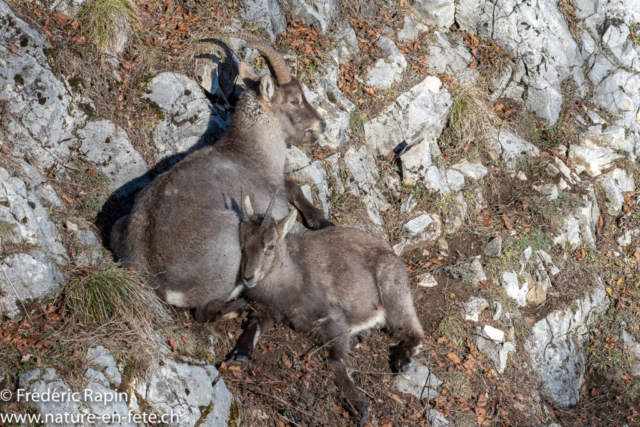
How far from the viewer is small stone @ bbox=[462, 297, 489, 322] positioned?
8023 millimetres

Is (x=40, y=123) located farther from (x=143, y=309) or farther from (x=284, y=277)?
(x=284, y=277)

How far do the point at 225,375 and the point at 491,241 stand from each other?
507cm

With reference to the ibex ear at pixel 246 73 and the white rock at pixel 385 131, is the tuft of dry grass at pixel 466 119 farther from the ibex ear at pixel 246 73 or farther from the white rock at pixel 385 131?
the ibex ear at pixel 246 73

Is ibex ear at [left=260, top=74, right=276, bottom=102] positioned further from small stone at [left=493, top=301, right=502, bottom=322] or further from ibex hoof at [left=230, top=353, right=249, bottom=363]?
Answer: small stone at [left=493, top=301, right=502, bottom=322]

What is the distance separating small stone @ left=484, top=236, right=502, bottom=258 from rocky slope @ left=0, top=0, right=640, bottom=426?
0.03 metres

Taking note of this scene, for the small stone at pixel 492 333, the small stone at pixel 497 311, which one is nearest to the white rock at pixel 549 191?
the small stone at pixel 497 311

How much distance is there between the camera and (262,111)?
310 inches

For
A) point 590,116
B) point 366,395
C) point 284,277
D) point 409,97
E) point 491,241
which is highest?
point 284,277

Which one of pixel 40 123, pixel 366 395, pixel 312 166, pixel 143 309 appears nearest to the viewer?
pixel 143 309

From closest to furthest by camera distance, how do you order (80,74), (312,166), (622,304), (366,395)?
(366,395) < (80,74) < (312,166) < (622,304)

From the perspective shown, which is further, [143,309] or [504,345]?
[504,345]

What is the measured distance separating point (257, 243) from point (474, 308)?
3642mm

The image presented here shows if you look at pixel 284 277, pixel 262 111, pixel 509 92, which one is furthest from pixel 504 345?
pixel 509 92

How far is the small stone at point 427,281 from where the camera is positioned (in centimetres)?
820
